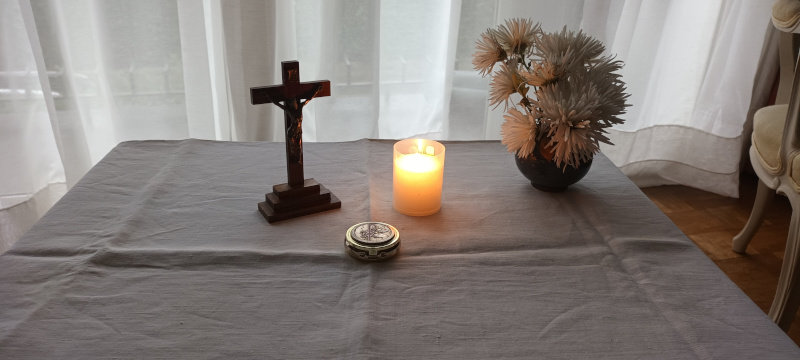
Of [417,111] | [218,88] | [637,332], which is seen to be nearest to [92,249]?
[637,332]

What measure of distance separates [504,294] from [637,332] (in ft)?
0.53

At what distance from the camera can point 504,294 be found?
745mm

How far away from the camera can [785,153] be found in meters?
1.37

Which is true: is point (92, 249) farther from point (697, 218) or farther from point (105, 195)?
point (697, 218)

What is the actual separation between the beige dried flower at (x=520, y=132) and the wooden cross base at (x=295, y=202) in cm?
31

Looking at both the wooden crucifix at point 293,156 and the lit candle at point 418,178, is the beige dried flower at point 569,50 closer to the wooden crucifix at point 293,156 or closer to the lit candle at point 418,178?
the lit candle at point 418,178

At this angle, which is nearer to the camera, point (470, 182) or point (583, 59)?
point (583, 59)

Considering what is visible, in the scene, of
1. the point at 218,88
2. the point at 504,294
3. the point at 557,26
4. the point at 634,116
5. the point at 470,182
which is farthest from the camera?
the point at 634,116

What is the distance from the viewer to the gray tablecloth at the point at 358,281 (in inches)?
25.8

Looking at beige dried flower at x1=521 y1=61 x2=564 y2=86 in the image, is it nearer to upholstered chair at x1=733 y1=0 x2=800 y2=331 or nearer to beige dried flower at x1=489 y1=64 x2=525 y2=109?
beige dried flower at x1=489 y1=64 x2=525 y2=109

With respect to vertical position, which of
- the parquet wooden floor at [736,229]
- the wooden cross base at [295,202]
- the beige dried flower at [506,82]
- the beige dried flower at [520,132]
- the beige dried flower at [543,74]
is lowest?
the parquet wooden floor at [736,229]

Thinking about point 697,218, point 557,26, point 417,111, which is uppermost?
point 557,26

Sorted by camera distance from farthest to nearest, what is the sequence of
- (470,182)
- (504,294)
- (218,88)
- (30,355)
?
(218,88)
(470,182)
(504,294)
(30,355)

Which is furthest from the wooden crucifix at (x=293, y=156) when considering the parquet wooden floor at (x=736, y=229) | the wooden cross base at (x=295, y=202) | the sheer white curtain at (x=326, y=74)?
the parquet wooden floor at (x=736, y=229)
